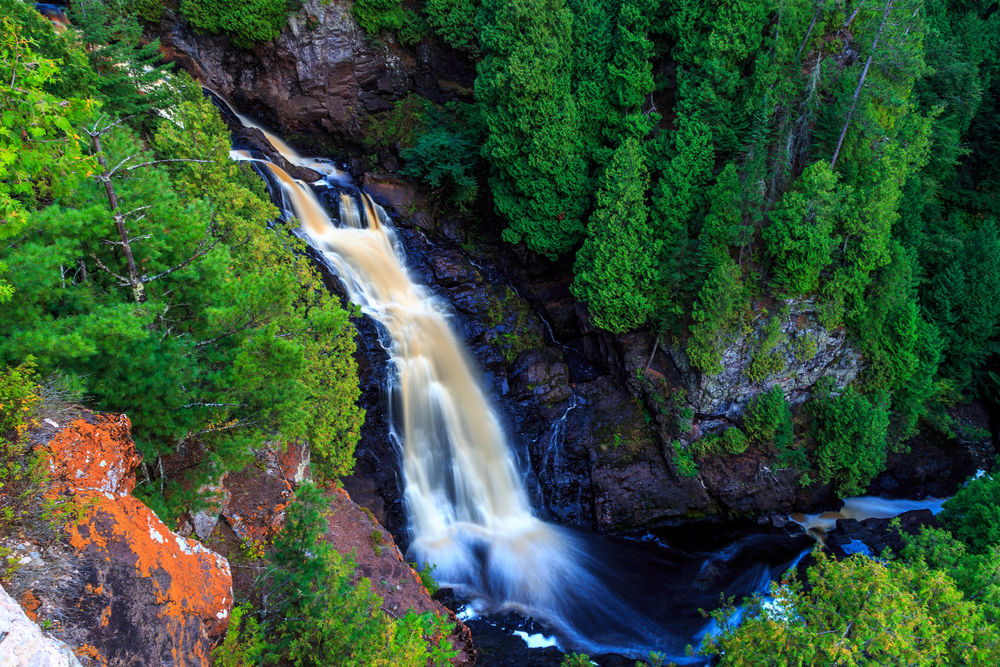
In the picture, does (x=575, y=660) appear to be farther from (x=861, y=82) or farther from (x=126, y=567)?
(x=861, y=82)

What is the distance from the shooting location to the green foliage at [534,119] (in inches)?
762

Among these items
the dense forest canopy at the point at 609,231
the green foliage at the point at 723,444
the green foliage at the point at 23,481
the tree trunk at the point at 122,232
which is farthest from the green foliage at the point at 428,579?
the green foliage at the point at 23,481

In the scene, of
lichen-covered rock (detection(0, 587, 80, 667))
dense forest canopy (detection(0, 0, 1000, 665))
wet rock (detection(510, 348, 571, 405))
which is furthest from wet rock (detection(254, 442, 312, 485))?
wet rock (detection(510, 348, 571, 405))

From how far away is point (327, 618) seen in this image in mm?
7145

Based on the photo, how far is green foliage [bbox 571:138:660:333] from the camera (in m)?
18.7

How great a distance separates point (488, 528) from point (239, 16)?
24.1m

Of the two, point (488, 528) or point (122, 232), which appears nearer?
point (122, 232)

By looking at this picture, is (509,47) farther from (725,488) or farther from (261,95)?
(725,488)

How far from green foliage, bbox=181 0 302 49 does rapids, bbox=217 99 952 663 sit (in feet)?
22.6

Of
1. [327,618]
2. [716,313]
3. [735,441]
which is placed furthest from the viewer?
[735,441]

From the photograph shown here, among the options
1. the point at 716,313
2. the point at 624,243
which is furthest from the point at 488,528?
the point at 624,243

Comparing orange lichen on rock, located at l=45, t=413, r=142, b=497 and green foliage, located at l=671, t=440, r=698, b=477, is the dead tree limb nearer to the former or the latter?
green foliage, located at l=671, t=440, r=698, b=477

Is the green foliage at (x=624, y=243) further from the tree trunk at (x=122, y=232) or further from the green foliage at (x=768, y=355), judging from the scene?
the tree trunk at (x=122, y=232)

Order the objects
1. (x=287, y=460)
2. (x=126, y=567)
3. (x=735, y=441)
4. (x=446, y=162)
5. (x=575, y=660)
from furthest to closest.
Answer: (x=446, y=162), (x=735, y=441), (x=575, y=660), (x=287, y=460), (x=126, y=567)
